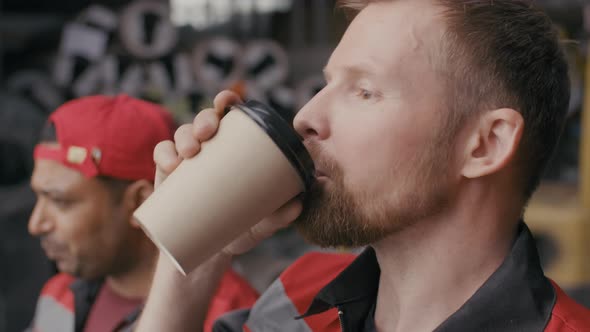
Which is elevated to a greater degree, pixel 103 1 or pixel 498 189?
pixel 498 189

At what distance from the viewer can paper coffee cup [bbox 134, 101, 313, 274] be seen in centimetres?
112

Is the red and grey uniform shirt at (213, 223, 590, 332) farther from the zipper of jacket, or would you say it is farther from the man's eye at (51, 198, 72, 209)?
the man's eye at (51, 198, 72, 209)

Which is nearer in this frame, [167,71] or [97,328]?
[97,328]

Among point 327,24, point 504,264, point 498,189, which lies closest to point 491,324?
point 504,264

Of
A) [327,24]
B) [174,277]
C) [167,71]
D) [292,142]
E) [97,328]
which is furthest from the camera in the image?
[327,24]

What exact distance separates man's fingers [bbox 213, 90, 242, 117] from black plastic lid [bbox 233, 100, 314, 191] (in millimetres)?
98

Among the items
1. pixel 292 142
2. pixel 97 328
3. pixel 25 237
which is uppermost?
pixel 292 142

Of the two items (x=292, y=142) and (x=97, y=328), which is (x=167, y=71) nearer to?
(x=97, y=328)

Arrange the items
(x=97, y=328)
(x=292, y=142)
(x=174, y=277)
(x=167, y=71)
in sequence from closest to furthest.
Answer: (x=292, y=142) → (x=174, y=277) → (x=97, y=328) → (x=167, y=71)

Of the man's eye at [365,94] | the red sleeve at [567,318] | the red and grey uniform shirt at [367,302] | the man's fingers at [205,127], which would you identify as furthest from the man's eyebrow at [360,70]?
the red sleeve at [567,318]

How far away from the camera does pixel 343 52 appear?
52.7 inches

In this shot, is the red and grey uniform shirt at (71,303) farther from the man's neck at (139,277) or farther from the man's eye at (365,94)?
the man's eye at (365,94)

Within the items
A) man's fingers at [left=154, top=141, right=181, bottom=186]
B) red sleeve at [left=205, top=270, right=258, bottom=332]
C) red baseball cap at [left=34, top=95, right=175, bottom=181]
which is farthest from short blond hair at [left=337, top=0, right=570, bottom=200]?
red baseball cap at [left=34, top=95, right=175, bottom=181]

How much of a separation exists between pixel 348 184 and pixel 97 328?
1.31m
